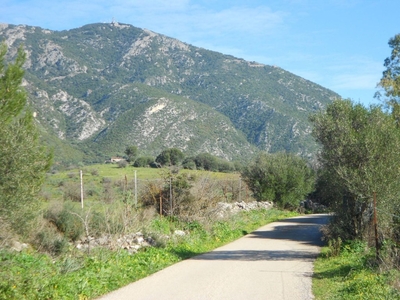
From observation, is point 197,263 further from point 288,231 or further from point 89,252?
point 288,231

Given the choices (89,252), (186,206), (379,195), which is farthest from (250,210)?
(89,252)

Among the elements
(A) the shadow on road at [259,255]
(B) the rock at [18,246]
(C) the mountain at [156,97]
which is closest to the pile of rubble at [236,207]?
(A) the shadow on road at [259,255]

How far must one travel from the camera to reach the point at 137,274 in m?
13.2

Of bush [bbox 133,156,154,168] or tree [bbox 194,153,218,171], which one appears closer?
bush [bbox 133,156,154,168]

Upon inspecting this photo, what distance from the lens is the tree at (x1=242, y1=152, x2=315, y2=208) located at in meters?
42.5

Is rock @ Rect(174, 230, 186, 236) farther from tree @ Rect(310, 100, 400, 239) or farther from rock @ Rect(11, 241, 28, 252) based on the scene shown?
rock @ Rect(11, 241, 28, 252)

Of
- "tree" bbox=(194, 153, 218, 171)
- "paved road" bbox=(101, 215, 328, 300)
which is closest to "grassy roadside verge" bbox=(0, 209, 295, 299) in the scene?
"paved road" bbox=(101, 215, 328, 300)

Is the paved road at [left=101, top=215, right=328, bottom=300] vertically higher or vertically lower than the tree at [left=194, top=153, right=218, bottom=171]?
lower

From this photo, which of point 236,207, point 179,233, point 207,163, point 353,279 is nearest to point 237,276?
point 353,279

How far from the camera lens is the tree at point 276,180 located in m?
42.5

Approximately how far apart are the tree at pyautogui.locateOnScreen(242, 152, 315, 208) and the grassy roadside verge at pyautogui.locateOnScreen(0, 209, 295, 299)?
888 inches

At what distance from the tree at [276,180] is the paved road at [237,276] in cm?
2182

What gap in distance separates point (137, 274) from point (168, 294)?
2453mm

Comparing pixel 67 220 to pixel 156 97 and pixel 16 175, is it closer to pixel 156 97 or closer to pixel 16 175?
pixel 16 175
